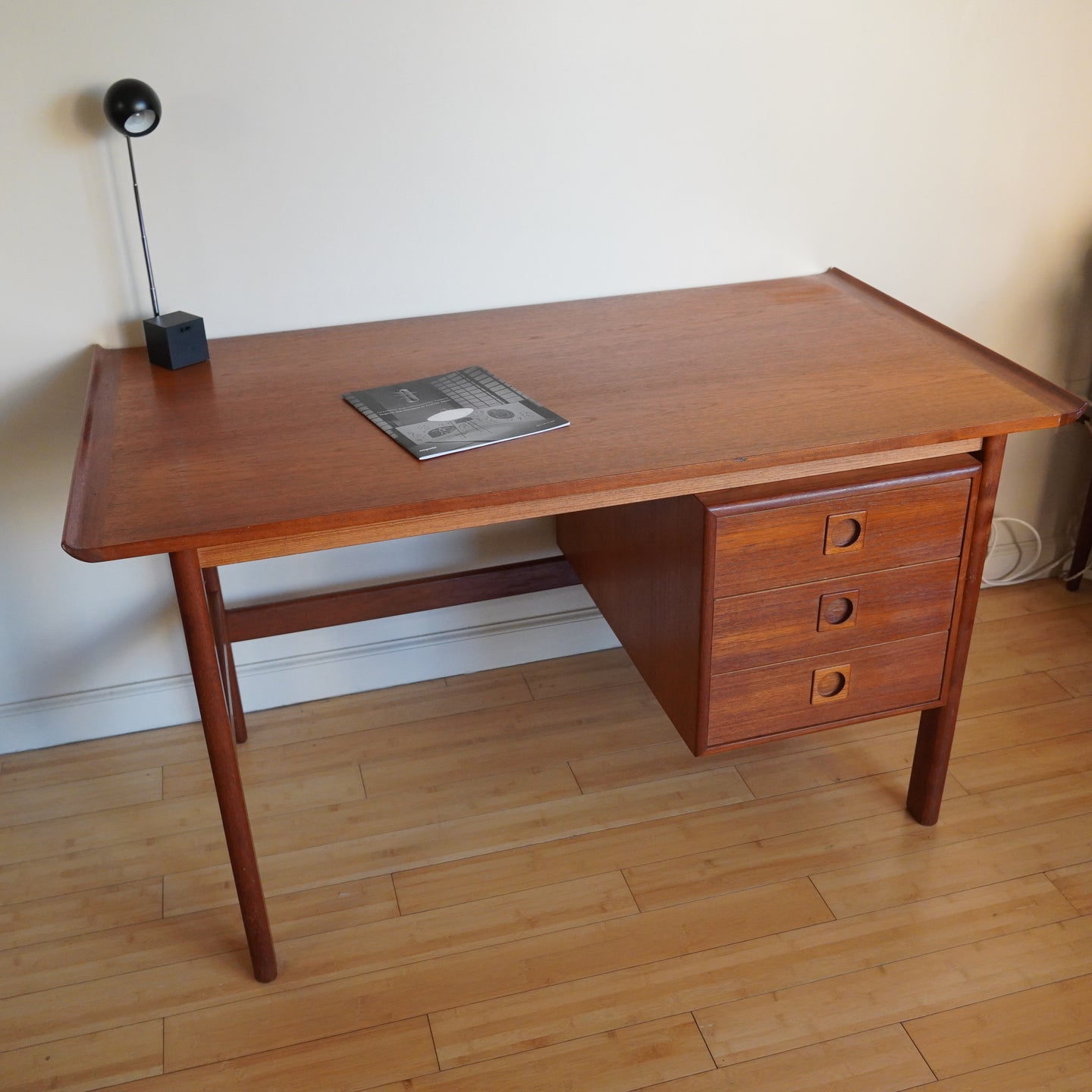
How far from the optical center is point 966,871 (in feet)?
5.99

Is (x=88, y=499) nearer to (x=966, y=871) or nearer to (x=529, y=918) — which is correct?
(x=529, y=918)

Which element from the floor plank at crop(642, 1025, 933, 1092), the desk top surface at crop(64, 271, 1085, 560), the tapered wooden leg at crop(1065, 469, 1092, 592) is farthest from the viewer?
the tapered wooden leg at crop(1065, 469, 1092, 592)

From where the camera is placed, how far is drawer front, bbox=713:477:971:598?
1550 millimetres

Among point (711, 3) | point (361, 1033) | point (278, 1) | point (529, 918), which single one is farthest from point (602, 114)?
point (361, 1033)

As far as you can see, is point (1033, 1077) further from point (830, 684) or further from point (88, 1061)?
point (88, 1061)

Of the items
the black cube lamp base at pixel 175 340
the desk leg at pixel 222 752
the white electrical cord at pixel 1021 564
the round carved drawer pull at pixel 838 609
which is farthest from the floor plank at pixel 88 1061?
the white electrical cord at pixel 1021 564

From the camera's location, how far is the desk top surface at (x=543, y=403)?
54.4 inches

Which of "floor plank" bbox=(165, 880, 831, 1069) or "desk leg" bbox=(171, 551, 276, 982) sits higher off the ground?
"desk leg" bbox=(171, 551, 276, 982)

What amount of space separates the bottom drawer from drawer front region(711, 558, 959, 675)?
0.06 ft

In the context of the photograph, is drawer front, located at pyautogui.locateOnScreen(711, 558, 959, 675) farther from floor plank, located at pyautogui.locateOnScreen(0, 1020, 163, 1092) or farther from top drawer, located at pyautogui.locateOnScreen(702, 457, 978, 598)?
floor plank, located at pyautogui.locateOnScreen(0, 1020, 163, 1092)

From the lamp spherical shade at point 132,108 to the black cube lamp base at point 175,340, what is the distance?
0.92 feet

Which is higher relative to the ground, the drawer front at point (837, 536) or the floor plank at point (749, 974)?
the drawer front at point (837, 536)

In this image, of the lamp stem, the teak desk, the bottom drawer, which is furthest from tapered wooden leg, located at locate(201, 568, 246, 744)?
the bottom drawer

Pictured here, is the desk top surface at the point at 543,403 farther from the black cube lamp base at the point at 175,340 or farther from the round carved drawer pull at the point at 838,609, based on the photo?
the round carved drawer pull at the point at 838,609
